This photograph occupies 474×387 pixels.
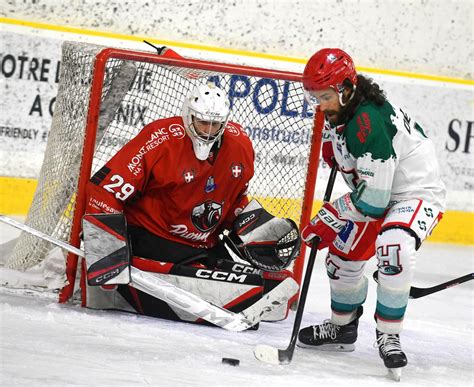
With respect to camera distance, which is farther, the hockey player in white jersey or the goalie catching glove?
the goalie catching glove

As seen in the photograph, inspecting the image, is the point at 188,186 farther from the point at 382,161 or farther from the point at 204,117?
the point at 382,161

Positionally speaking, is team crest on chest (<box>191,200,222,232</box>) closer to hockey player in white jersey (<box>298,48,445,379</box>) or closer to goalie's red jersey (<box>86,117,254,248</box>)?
goalie's red jersey (<box>86,117,254,248</box>)

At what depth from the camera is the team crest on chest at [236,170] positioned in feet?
10.5

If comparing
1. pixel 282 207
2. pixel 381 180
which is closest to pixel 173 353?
pixel 381 180

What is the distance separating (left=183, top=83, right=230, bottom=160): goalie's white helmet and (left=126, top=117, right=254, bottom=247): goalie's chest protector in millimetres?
39

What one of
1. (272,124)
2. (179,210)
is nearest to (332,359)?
(179,210)

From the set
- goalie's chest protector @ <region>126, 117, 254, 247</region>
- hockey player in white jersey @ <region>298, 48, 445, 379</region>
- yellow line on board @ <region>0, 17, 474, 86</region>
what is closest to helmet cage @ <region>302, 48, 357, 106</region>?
hockey player in white jersey @ <region>298, 48, 445, 379</region>

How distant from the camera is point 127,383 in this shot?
2270mm

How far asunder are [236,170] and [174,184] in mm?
230

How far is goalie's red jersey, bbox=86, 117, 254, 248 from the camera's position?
9.90 ft

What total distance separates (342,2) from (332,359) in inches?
125

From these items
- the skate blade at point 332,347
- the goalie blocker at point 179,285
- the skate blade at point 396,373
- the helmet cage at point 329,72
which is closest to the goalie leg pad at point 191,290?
the goalie blocker at point 179,285

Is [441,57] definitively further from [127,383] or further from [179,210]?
[127,383]

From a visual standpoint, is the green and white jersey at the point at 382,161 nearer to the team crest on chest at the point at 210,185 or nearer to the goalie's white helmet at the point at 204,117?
the goalie's white helmet at the point at 204,117
